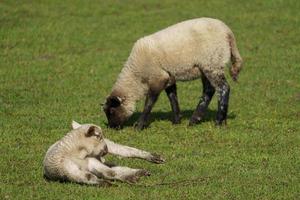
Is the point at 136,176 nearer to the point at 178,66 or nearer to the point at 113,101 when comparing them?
the point at 178,66

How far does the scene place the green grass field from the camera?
10547 millimetres

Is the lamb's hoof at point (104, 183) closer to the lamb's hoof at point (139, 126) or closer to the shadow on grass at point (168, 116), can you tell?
the lamb's hoof at point (139, 126)

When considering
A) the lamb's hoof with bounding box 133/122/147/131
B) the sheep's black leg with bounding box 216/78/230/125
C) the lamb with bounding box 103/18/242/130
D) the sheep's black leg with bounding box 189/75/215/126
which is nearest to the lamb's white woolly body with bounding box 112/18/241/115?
the lamb with bounding box 103/18/242/130

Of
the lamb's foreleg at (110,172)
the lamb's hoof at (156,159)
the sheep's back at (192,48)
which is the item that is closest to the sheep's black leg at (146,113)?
the sheep's back at (192,48)

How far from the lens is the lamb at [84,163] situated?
1038 centimetres

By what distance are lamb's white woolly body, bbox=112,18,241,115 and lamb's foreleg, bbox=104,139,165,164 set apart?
328cm

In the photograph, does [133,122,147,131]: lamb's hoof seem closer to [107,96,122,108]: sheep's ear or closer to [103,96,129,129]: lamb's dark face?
[103,96,129,129]: lamb's dark face

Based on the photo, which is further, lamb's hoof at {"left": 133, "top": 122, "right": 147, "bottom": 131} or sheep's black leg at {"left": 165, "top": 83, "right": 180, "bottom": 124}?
sheep's black leg at {"left": 165, "top": 83, "right": 180, "bottom": 124}

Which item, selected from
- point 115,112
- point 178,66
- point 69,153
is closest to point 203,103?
point 178,66

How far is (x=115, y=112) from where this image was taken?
15.0 m

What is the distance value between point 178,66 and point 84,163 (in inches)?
180

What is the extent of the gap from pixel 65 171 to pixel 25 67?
10388 millimetres

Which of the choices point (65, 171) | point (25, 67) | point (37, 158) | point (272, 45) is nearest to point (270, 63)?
point (272, 45)

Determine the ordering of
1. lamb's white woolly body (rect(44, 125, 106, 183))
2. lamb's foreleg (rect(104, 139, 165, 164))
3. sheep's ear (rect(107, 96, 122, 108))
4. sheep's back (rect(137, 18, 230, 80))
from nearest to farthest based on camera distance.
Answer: lamb's white woolly body (rect(44, 125, 106, 183)) < lamb's foreleg (rect(104, 139, 165, 164)) < sheep's back (rect(137, 18, 230, 80)) < sheep's ear (rect(107, 96, 122, 108))
